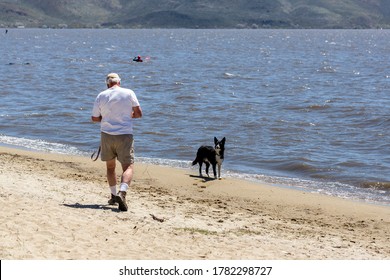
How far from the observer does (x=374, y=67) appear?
64125 millimetres

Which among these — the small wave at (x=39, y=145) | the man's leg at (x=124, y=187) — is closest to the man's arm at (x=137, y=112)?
the man's leg at (x=124, y=187)

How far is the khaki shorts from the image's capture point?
10.4 meters

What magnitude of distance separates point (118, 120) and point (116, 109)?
0.57 ft

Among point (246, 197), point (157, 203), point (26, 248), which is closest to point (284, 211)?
point (246, 197)

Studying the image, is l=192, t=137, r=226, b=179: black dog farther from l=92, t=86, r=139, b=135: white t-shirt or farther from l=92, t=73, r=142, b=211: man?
l=92, t=86, r=139, b=135: white t-shirt

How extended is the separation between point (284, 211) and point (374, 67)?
178ft

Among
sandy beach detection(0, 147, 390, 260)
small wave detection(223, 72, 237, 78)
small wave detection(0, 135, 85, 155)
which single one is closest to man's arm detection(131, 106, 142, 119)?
sandy beach detection(0, 147, 390, 260)

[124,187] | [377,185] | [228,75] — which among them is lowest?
[377,185]

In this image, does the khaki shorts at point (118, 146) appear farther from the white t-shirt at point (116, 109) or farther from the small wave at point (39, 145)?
the small wave at point (39, 145)

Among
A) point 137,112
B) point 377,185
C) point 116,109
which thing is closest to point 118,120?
point 116,109

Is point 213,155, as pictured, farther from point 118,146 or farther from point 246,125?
point 246,125

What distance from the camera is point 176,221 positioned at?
405 inches

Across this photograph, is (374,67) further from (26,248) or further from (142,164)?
(26,248)

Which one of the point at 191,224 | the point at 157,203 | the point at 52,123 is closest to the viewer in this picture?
the point at 191,224
